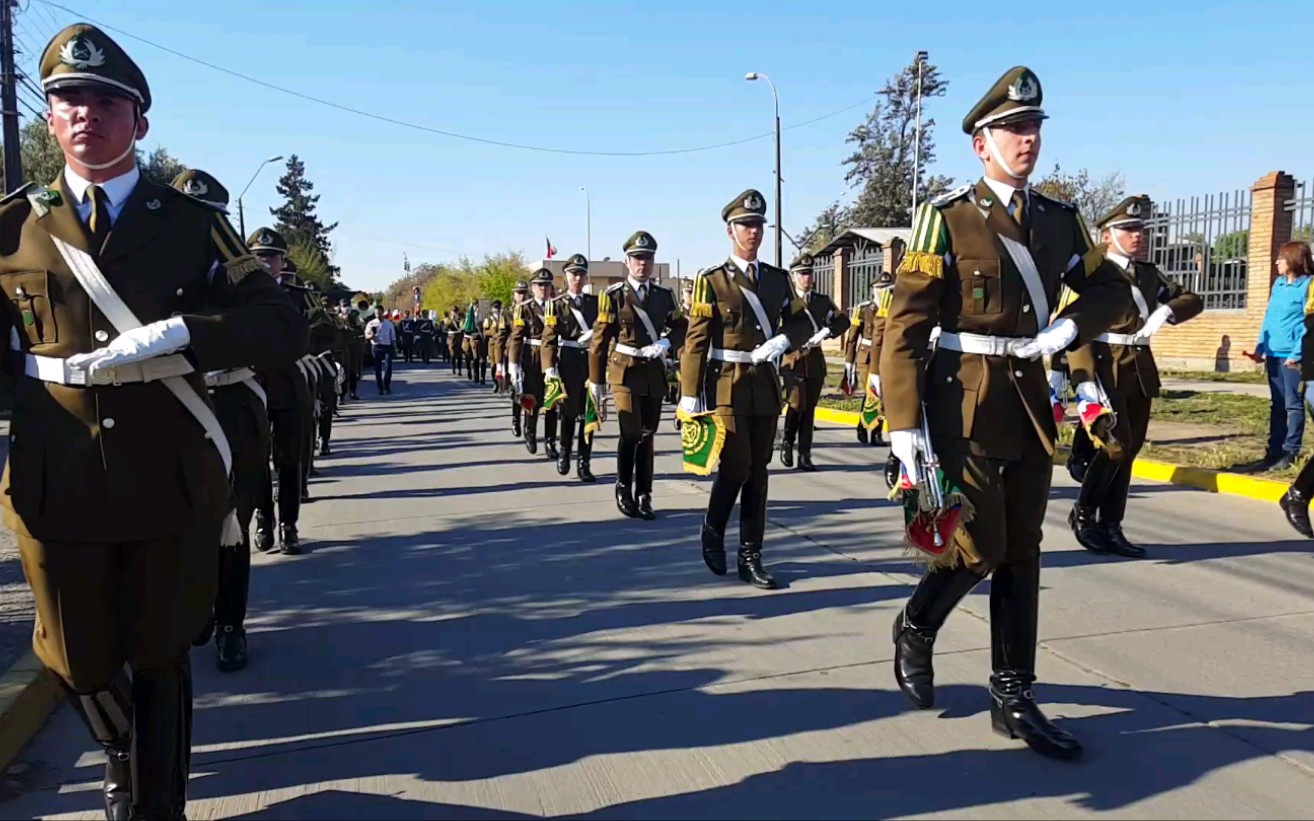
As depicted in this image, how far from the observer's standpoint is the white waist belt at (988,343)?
3.88 meters

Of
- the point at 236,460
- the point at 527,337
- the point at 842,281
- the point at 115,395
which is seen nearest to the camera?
the point at 115,395

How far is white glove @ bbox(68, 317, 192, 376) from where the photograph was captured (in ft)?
9.25

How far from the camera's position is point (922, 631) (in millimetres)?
4152

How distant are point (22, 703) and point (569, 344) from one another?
7.48 m

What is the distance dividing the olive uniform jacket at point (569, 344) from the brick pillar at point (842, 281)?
1882 cm

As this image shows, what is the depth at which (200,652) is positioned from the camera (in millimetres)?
5230

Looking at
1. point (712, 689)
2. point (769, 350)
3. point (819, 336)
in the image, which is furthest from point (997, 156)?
point (819, 336)

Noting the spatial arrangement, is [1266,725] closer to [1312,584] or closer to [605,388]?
[1312,584]

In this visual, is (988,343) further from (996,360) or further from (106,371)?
(106,371)

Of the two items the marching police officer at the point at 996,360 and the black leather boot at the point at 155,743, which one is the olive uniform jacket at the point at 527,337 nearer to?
the marching police officer at the point at 996,360

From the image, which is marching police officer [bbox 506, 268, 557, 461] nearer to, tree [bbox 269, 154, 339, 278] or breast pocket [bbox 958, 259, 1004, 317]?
breast pocket [bbox 958, 259, 1004, 317]

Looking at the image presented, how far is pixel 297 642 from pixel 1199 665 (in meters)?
4.25

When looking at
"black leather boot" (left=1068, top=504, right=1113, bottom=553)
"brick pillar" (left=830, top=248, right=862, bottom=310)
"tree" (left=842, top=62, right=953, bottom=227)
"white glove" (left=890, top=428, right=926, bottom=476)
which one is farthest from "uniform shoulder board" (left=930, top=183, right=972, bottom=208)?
"tree" (left=842, top=62, right=953, bottom=227)

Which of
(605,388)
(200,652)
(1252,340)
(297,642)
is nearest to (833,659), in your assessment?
(297,642)
